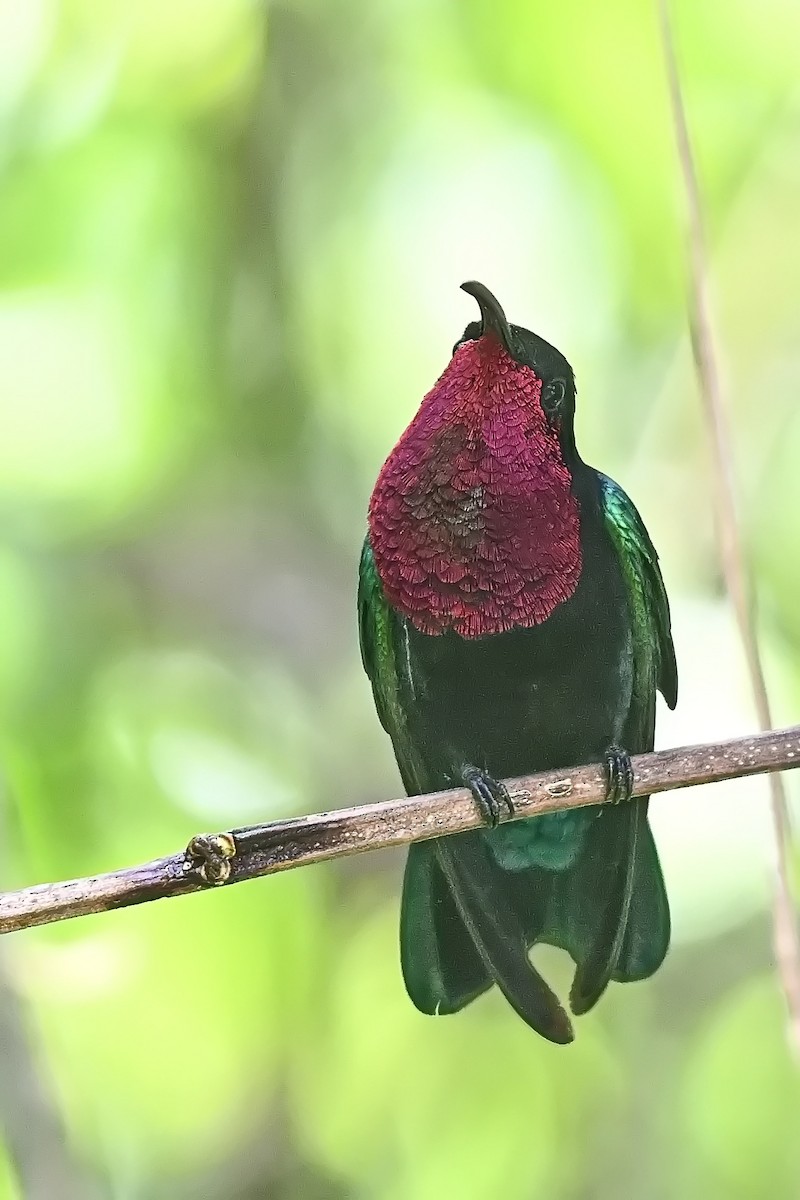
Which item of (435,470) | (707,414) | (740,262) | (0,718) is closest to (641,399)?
(707,414)

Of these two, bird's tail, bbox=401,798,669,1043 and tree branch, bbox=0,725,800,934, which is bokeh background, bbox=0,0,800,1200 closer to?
bird's tail, bbox=401,798,669,1043

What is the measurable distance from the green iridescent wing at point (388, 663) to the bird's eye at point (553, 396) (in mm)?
210

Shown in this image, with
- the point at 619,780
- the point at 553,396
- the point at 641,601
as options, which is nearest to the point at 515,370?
the point at 553,396

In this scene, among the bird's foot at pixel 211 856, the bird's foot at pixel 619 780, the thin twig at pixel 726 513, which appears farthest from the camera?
the thin twig at pixel 726 513

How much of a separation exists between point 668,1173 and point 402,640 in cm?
63

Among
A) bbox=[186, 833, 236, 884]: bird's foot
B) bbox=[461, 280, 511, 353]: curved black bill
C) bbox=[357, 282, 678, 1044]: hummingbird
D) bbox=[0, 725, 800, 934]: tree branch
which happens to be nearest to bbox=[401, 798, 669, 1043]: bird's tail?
bbox=[357, 282, 678, 1044]: hummingbird

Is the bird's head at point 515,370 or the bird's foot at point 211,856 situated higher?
the bird's head at point 515,370

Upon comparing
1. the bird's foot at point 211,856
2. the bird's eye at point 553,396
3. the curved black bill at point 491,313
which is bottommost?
the bird's foot at point 211,856

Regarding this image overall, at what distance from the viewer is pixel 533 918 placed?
44.6 inches

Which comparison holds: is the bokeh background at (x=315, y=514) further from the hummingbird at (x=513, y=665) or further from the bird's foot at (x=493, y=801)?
the bird's foot at (x=493, y=801)

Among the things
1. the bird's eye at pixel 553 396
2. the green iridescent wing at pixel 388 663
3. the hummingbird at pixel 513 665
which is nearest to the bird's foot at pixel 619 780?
the hummingbird at pixel 513 665

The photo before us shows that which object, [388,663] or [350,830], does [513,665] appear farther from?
[350,830]

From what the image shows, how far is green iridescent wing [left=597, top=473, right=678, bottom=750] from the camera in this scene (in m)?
1.07

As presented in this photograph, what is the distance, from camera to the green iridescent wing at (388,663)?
Answer: 3.53ft
